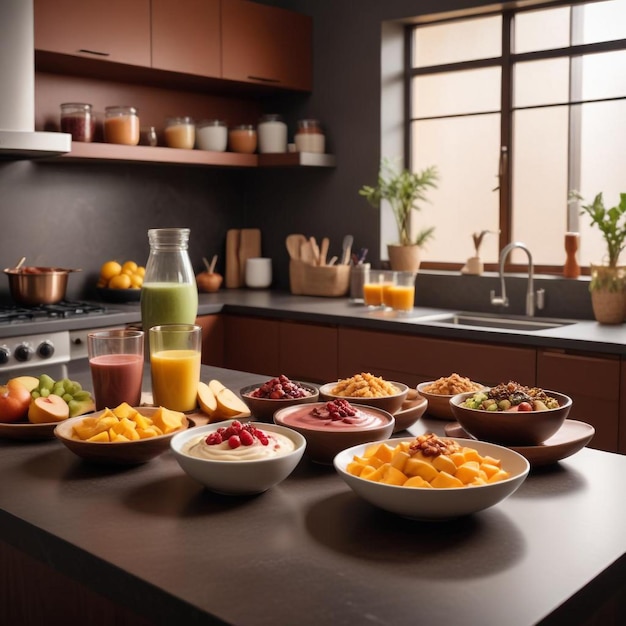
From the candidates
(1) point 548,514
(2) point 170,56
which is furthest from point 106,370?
(2) point 170,56

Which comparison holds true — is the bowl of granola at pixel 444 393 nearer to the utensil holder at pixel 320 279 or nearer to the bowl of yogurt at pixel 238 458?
the bowl of yogurt at pixel 238 458

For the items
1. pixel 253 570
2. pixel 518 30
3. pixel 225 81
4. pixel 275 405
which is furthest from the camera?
pixel 225 81

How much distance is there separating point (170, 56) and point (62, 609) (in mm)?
3140

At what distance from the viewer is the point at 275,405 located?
63.3 inches

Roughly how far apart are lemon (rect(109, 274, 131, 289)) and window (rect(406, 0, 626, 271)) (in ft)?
5.12

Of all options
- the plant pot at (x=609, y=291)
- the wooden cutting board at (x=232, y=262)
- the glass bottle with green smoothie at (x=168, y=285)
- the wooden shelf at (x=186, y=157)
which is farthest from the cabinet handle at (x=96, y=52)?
the plant pot at (x=609, y=291)

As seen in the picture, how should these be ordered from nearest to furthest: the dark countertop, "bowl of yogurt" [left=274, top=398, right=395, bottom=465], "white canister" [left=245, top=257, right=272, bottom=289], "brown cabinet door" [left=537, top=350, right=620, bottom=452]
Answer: "bowl of yogurt" [left=274, top=398, right=395, bottom=465]
"brown cabinet door" [left=537, top=350, right=620, bottom=452]
the dark countertop
"white canister" [left=245, top=257, right=272, bottom=289]

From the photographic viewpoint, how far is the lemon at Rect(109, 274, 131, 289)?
4023mm

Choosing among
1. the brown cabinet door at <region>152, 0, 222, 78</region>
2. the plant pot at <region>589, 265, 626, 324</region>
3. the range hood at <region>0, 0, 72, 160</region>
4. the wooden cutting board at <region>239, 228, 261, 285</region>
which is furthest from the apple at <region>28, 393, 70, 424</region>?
the wooden cutting board at <region>239, 228, 261, 285</region>

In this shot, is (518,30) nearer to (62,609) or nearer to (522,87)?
(522,87)

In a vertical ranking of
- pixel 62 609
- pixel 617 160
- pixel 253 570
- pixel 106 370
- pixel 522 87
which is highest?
pixel 522 87

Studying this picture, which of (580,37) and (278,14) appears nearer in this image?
(580,37)

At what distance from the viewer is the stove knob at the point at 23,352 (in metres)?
3.26

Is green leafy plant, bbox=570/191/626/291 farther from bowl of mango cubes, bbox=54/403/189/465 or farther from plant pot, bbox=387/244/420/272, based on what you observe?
bowl of mango cubes, bbox=54/403/189/465
